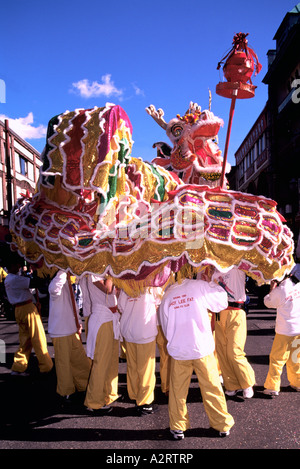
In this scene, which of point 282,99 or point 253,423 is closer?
point 253,423

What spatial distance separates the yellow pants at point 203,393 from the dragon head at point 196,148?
1.86 m

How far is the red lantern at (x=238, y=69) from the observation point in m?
2.65

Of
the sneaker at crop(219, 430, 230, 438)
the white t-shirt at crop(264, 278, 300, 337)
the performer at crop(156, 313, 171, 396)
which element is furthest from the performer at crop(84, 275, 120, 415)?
the white t-shirt at crop(264, 278, 300, 337)

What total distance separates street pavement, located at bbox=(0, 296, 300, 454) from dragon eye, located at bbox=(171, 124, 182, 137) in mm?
2853

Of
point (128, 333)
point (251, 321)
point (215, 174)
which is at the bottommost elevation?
point (251, 321)

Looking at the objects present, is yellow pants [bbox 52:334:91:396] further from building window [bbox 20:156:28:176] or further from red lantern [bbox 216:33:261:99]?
building window [bbox 20:156:28:176]

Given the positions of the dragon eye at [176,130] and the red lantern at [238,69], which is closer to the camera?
the red lantern at [238,69]

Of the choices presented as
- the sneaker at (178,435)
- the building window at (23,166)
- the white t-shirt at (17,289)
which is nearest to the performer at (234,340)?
the sneaker at (178,435)

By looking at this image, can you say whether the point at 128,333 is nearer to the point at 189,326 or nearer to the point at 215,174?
the point at 189,326

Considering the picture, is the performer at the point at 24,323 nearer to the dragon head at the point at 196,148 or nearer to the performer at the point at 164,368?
the performer at the point at 164,368

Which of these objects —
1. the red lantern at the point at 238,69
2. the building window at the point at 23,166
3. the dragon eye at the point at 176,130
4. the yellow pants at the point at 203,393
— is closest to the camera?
the red lantern at the point at 238,69
